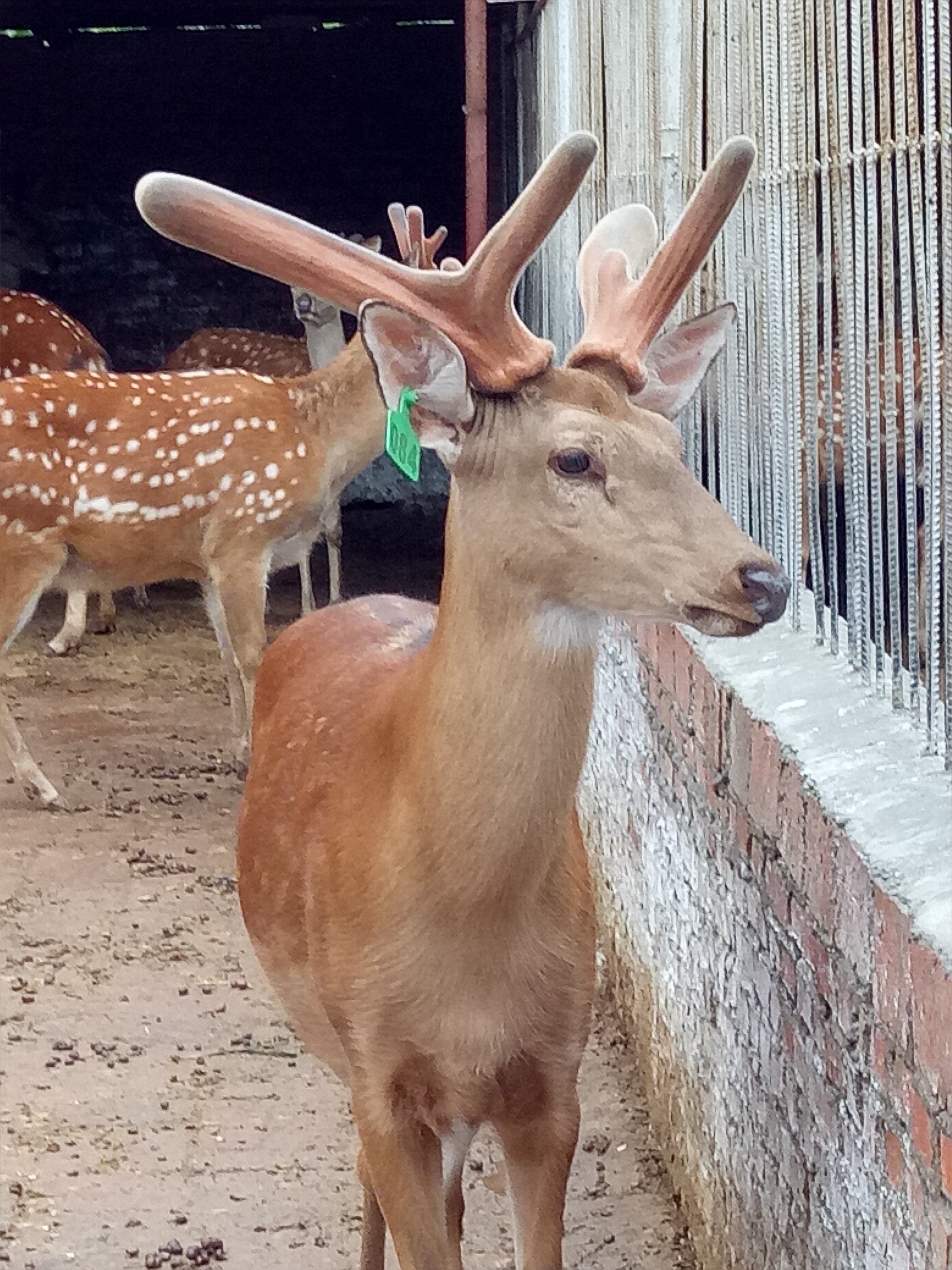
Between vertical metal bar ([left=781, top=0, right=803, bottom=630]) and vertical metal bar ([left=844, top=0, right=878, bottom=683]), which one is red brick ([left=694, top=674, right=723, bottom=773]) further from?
vertical metal bar ([left=844, top=0, right=878, bottom=683])

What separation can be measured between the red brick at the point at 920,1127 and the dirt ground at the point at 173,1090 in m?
1.30

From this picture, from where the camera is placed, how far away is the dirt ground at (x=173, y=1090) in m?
3.10

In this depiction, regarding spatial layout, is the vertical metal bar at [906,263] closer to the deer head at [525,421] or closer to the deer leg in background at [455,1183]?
the deer head at [525,421]

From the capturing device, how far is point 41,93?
11297 millimetres

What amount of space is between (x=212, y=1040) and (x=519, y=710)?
2088 mm

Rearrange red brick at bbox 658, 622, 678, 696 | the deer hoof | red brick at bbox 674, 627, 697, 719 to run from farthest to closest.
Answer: the deer hoof < red brick at bbox 658, 622, 678, 696 < red brick at bbox 674, 627, 697, 719

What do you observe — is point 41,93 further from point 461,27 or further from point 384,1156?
point 384,1156

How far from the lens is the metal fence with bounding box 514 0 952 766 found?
6.55 ft

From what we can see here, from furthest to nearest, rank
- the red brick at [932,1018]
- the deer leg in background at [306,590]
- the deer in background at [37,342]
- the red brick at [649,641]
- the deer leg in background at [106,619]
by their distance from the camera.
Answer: the deer in background at [37,342], the deer leg in background at [106,619], the deer leg in background at [306,590], the red brick at [649,641], the red brick at [932,1018]

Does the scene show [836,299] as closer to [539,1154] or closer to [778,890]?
[778,890]

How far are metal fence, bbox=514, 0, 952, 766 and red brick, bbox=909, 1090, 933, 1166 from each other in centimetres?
41

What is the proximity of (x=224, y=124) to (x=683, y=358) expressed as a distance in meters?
9.59

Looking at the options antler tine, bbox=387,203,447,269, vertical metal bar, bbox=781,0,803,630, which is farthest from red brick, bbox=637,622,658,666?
antler tine, bbox=387,203,447,269

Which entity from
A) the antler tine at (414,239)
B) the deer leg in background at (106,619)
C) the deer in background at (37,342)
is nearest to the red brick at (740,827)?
the antler tine at (414,239)
